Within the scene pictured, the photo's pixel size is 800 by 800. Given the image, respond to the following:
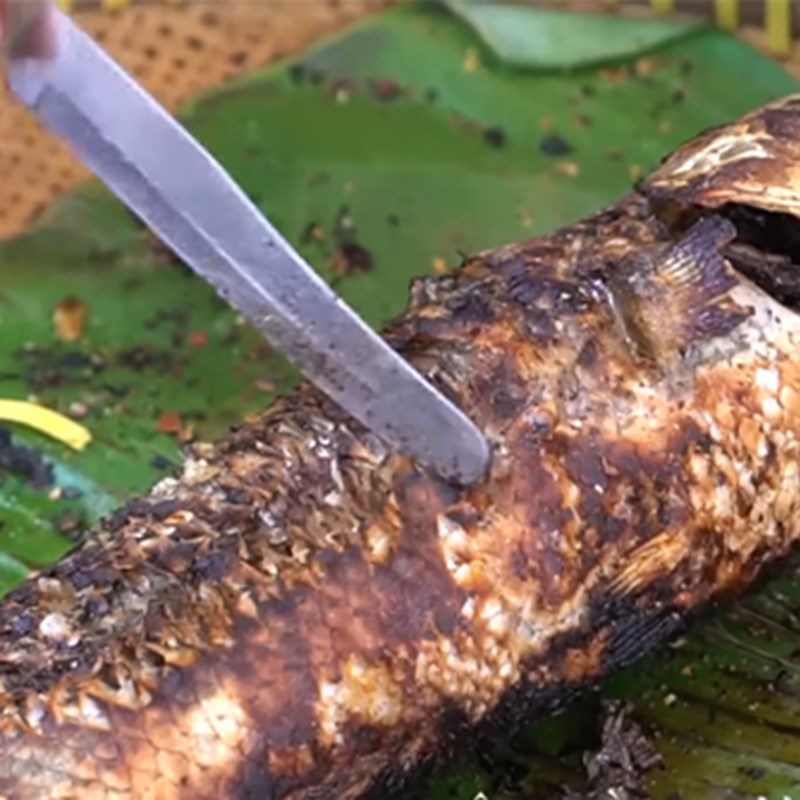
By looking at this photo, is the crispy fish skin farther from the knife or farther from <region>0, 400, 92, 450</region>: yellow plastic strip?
<region>0, 400, 92, 450</region>: yellow plastic strip

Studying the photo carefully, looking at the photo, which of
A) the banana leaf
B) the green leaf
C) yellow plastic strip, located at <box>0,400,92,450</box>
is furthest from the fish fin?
the green leaf

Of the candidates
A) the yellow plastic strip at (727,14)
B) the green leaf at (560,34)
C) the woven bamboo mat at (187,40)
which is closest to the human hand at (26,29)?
the woven bamboo mat at (187,40)

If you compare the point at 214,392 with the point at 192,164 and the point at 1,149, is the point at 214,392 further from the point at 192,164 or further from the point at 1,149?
the point at 192,164

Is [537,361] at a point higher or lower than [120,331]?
higher

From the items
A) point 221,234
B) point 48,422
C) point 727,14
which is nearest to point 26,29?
point 221,234

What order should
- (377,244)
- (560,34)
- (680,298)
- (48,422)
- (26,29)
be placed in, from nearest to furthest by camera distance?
(26,29)
(680,298)
(48,422)
(377,244)
(560,34)

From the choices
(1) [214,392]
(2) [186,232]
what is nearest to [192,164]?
(2) [186,232]

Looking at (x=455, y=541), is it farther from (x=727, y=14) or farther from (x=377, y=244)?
(x=727, y=14)
